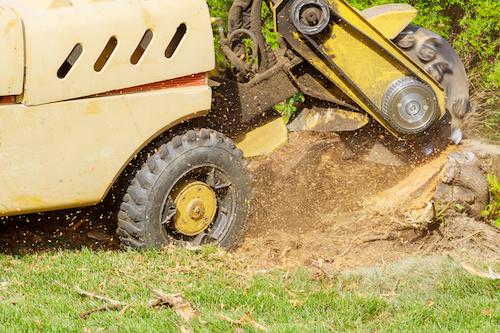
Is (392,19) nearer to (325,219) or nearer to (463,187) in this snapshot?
(463,187)

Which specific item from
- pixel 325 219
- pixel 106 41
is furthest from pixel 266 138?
pixel 106 41

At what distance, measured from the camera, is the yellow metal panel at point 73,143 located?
5.48 meters

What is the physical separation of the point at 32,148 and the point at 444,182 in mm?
3051

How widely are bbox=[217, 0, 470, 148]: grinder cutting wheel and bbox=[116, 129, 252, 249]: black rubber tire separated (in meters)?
0.60

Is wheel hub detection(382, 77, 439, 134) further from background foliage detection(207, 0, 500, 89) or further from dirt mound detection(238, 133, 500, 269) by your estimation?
background foliage detection(207, 0, 500, 89)

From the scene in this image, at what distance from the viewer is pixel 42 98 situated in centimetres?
547

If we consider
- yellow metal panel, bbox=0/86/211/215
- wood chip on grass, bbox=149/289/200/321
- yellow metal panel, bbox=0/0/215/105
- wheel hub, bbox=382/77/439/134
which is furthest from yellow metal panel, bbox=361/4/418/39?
wood chip on grass, bbox=149/289/200/321

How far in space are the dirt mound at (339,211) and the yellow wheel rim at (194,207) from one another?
397mm

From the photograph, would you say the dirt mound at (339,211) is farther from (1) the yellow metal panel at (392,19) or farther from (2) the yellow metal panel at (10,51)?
(2) the yellow metal panel at (10,51)

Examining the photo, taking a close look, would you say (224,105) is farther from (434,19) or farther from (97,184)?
(434,19)

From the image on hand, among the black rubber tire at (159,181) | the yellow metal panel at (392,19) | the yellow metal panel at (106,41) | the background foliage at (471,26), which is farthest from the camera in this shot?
the background foliage at (471,26)

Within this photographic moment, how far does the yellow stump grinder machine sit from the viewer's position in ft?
18.1

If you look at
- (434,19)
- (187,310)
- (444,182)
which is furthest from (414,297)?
(434,19)

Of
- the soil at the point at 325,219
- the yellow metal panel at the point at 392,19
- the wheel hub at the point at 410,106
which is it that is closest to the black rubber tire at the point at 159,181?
the soil at the point at 325,219
